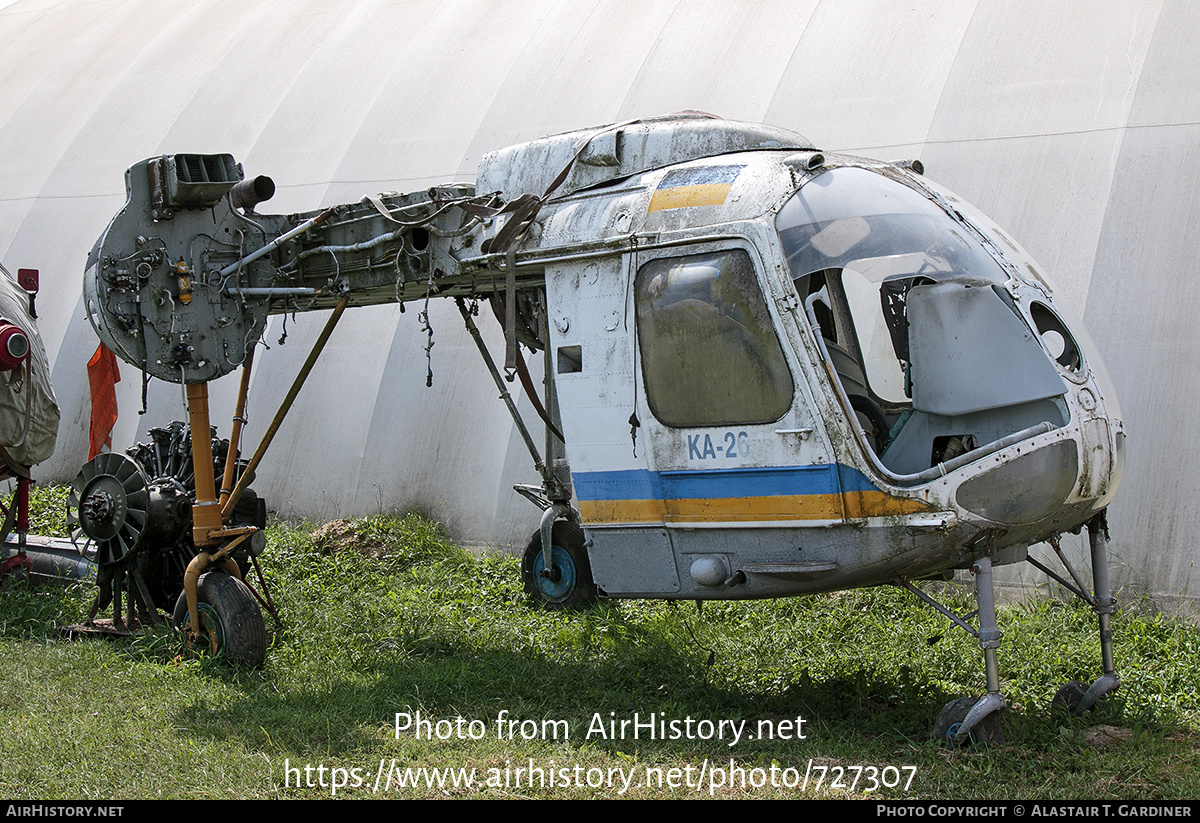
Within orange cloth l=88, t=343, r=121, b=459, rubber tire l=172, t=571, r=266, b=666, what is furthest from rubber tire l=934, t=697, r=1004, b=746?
orange cloth l=88, t=343, r=121, b=459

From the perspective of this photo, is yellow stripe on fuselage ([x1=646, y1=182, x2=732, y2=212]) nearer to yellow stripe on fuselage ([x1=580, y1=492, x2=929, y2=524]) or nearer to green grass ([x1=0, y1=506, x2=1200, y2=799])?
yellow stripe on fuselage ([x1=580, y1=492, x2=929, y2=524])

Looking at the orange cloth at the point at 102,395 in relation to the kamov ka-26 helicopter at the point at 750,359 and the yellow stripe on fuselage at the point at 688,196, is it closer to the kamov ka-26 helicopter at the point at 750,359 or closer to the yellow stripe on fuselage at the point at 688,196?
the kamov ka-26 helicopter at the point at 750,359

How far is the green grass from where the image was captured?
199 inches

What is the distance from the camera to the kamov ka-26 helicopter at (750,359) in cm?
534

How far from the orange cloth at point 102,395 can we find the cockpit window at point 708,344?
8342mm

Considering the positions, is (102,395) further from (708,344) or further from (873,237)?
(873,237)

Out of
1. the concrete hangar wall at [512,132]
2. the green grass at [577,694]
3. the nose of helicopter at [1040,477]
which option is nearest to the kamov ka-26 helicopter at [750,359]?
the nose of helicopter at [1040,477]

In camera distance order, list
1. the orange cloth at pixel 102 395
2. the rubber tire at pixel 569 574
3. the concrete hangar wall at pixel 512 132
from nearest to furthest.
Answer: the rubber tire at pixel 569 574
the concrete hangar wall at pixel 512 132
the orange cloth at pixel 102 395

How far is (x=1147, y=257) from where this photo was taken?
8445 millimetres

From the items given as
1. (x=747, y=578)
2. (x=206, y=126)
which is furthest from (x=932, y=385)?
(x=206, y=126)

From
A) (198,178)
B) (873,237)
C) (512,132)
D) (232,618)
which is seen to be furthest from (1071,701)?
(512,132)

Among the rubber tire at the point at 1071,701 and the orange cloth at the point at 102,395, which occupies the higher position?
the orange cloth at the point at 102,395
